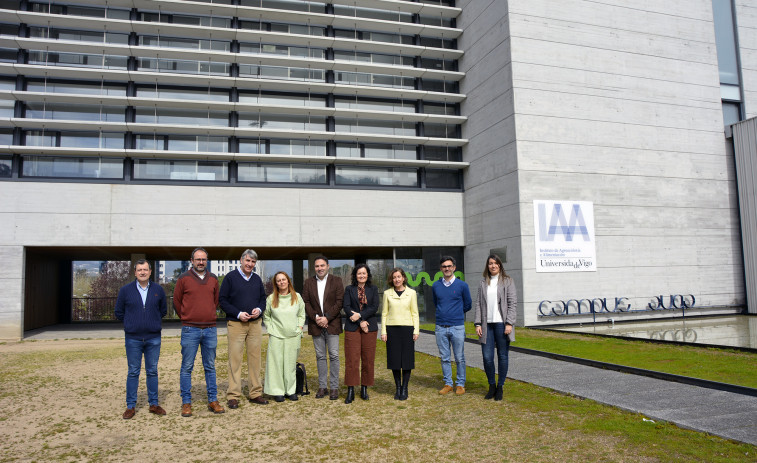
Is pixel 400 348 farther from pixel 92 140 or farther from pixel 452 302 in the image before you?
pixel 92 140

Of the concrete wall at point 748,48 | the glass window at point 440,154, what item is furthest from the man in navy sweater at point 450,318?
the concrete wall at point 748,48

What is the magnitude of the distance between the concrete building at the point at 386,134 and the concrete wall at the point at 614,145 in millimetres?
79

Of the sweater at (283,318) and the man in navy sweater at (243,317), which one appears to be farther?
the sweater at (283,318)

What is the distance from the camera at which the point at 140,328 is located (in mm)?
6363

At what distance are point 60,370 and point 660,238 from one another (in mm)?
19978

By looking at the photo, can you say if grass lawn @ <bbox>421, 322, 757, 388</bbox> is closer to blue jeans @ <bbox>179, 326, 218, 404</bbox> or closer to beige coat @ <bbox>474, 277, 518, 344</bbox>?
beige coat @ <bbox>474, 277, 518, 344</bbox>

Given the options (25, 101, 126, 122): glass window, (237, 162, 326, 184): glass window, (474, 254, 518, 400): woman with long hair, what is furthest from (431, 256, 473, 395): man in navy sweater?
(25, 101, 126, 122): glass window

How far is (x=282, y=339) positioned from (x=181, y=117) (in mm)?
16146

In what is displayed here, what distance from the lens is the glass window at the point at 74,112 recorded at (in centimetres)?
1955

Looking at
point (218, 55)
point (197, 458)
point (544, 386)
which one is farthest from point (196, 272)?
point (218, 55)

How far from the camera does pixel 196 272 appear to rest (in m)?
6.57

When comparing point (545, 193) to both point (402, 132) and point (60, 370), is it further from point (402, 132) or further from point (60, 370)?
point (60, 370)

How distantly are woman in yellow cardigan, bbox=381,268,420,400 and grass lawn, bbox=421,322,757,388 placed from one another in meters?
4.37

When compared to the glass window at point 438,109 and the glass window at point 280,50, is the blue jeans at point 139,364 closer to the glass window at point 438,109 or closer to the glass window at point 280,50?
the glass window at point 280,50
